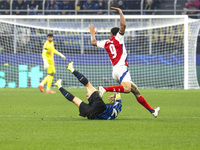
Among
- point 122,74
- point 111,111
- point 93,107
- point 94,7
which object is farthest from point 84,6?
point 93,107

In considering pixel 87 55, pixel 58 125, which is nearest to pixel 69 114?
pixel 58 125

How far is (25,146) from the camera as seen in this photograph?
664cm

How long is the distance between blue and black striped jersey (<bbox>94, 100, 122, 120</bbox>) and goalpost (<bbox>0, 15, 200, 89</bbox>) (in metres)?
13.3

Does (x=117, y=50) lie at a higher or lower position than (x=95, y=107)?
higher

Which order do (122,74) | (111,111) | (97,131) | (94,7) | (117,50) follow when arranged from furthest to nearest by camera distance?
(94,7) → (117,50) → (122,74) → (111,111) → (97,131)

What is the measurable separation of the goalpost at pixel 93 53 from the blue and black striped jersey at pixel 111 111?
13.3 meters

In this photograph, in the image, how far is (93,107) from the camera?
9594mm

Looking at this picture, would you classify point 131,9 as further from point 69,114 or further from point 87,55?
point 69,114

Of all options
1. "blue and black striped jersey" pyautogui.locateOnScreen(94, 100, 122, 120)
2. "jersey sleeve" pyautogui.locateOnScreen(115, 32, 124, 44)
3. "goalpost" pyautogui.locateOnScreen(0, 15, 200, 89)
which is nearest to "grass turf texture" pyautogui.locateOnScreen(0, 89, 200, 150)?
Result: "blue and black striped jersey" pyautogui.locateOnScreen(94, 100, 122, 120)

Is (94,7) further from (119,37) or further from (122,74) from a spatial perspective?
(122,74)

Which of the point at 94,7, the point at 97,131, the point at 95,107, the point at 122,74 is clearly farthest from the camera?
the point at 94,7

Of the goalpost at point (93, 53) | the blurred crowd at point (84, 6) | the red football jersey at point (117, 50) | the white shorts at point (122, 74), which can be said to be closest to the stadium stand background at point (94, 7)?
the blurred crowd at point (84, 6)

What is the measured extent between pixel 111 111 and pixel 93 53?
14.1m

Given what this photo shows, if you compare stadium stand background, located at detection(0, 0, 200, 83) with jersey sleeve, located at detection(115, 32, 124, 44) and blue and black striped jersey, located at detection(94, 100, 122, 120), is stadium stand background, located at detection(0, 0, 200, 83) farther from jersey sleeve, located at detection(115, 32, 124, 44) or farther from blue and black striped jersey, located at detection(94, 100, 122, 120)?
blue and black striped jersey, located at detection(94, 100, 122, 120)
